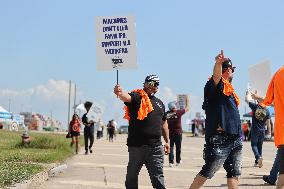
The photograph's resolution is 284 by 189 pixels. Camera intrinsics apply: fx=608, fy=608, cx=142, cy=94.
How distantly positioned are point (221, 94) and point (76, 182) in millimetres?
4787

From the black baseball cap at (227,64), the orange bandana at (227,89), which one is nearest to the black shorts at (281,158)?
the orange bandana at (227,89)

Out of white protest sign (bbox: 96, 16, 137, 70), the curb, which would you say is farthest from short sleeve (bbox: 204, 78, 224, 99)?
the curb

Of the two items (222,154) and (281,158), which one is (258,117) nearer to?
(222,154)

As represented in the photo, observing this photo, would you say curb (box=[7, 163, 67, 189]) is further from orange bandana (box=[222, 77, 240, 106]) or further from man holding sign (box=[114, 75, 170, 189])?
orange bandana (box=[222, 77, 240, 106])

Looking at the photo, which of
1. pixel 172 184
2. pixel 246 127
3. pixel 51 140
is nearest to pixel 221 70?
pixel 172 184

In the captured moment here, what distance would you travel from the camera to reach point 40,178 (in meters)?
11.1

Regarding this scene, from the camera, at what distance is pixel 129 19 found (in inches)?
338

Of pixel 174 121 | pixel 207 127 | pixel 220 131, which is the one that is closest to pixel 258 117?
pixel 174 121

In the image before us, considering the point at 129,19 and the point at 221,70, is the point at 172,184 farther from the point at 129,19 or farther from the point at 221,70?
the point at 221,70

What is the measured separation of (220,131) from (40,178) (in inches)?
192

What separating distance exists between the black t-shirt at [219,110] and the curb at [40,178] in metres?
3.39

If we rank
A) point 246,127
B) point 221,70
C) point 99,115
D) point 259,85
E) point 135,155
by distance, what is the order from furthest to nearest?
point 246,127, point 99,115, point 259,85, point 135,155, point 221,70

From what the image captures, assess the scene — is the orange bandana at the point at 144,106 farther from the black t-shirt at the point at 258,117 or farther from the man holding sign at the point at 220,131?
the black t-shirt at the point at 258,117

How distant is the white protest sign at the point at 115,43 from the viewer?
8.48 m
